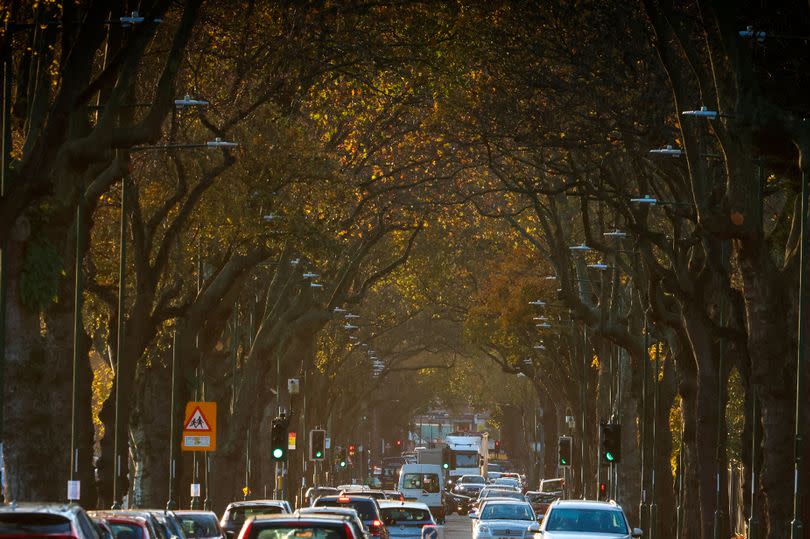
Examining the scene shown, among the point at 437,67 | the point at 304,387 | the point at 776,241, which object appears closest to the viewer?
the point at 776,241

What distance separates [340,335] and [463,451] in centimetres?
3506

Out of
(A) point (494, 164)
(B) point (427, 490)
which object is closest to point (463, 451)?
(B) point (427, 490)

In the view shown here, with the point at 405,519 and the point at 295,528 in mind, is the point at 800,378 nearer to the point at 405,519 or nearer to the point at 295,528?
the point at 295,528

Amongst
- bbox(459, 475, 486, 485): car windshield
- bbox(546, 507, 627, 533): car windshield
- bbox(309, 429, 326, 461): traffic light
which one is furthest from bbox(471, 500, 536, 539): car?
bbox(459, 475, 486, 485): car windshield

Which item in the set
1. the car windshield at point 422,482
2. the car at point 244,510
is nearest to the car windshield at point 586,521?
the car at point 244,510

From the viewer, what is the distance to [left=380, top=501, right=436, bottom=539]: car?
126 feet

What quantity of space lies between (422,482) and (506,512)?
32.3m

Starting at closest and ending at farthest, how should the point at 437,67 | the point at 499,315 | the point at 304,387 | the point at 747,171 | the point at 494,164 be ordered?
the point at 747,171, the point at 437,67, the point at 494,164, the point at 499,315, the point at 304,387

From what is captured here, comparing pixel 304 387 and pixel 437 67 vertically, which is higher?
pixel 437 67

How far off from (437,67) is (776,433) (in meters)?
11.1

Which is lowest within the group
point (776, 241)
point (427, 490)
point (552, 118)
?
point (427, 490)

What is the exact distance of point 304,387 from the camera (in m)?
68.9

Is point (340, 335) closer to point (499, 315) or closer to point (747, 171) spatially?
point (499, 315)

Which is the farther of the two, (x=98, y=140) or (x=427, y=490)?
(x=427, y=490)
